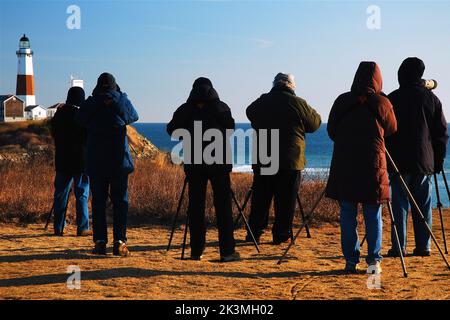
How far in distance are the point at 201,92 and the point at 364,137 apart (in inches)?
72.8

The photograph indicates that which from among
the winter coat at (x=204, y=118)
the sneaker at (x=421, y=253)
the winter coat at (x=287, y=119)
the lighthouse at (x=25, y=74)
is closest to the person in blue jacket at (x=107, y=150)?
the winter coat at (x=204, y=118)

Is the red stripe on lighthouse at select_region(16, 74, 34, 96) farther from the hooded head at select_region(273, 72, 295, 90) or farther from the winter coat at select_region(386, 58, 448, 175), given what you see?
the winter coat at select_region(386, 58, 448, 175)

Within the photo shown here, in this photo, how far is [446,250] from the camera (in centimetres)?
852

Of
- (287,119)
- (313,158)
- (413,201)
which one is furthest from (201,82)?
(313,158)

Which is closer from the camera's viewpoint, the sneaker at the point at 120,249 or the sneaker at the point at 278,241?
the sneaker at the point at 120,249

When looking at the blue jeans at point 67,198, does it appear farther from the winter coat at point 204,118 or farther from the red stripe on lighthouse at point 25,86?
the red stripe on lighthouse at point 25,86

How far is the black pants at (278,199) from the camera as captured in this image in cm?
859

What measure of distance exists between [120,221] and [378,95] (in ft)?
10.8

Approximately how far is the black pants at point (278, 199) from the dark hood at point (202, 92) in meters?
1.67

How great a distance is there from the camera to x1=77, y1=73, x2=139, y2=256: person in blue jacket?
25.4 feet

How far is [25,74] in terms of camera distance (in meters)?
50.1

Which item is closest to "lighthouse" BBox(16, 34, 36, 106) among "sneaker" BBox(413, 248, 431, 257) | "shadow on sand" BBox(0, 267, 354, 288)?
"shadow on sand" BBox(0, 267, 354, 288)

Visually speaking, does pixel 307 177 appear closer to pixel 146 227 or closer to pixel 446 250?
pixel 146 227

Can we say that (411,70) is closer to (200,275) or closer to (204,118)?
(204,118)
